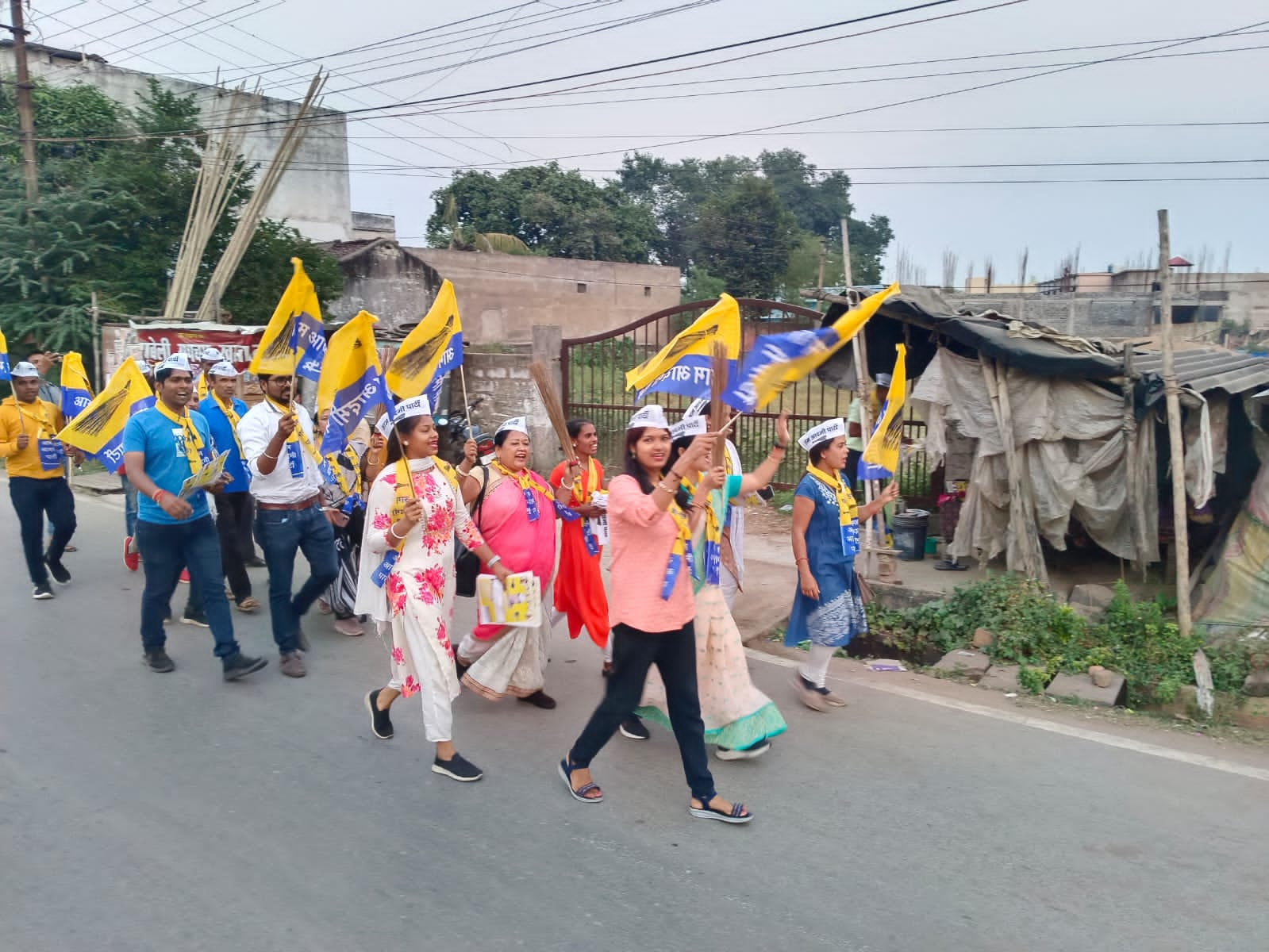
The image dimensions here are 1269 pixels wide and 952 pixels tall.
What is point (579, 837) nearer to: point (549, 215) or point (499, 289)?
point (499, 289)

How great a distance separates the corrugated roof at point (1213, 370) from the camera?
6516 millimetres

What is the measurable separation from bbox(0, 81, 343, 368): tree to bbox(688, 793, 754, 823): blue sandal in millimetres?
15000

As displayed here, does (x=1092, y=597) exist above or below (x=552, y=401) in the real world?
below

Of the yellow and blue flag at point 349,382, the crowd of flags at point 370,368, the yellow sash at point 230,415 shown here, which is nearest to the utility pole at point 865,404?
the crowd of flags at point 370,368

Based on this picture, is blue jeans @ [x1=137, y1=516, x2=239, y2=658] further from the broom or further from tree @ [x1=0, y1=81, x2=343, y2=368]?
tree @ [x1=0, y1=81, x2=343, y2=368]

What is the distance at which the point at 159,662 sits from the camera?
19.2ft

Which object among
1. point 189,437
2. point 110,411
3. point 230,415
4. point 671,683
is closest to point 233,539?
point 230,415

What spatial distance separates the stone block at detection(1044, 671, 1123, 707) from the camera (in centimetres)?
549

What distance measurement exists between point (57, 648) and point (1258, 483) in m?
7.80

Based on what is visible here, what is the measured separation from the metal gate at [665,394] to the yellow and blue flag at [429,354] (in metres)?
4.69

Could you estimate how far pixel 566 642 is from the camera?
21.7ft

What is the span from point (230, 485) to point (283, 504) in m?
1.24

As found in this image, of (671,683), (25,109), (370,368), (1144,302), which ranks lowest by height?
(671,683)

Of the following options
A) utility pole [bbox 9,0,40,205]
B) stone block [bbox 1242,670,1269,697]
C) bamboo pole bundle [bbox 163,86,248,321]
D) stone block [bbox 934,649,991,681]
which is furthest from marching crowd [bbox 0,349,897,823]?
utility pole [bbox 9,0,40,205]
